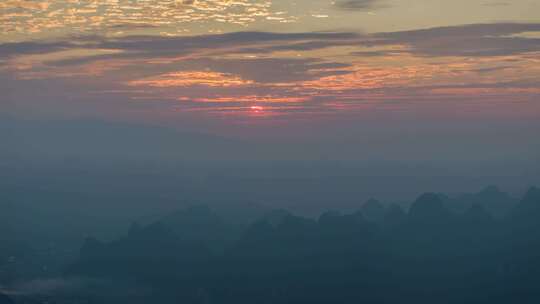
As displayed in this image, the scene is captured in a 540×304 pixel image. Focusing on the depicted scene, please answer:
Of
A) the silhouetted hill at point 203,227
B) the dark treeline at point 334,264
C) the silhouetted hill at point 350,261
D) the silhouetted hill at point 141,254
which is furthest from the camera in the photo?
the silhouetted hill at point 203,227

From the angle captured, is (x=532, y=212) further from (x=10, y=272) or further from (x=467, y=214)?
(x=10, y=272)

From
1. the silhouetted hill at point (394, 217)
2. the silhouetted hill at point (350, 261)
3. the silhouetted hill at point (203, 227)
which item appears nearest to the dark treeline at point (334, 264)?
the silhouetted hill at point (350, 261)

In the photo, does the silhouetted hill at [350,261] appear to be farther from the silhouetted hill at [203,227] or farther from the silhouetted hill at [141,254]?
the silhouetted hill at [203,227]

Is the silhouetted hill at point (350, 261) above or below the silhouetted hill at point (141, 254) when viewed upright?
above

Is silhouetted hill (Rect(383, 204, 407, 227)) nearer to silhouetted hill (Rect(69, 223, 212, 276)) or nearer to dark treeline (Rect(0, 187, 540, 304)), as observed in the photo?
dark treeline (Rect(0, 187, 540, 304))

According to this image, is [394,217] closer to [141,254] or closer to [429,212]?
[429,212]

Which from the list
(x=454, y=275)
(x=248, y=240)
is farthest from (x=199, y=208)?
(x=454, y=275)

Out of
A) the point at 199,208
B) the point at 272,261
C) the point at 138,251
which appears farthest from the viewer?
the point at 199,208

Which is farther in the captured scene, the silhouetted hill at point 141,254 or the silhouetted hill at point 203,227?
the silhouetted hill at point 203,227
